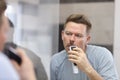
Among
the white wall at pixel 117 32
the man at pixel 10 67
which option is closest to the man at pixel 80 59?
the white wall at pixel 117 32

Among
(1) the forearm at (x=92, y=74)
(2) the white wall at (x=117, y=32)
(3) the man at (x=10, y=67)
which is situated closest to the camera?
(3) the man at (x=10, y=67)

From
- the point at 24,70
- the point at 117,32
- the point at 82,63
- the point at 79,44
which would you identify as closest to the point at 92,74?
the point at 82,63

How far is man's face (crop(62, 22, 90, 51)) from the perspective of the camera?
1.47 m

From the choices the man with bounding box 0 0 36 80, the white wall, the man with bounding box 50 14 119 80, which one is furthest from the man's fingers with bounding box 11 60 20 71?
the white wall

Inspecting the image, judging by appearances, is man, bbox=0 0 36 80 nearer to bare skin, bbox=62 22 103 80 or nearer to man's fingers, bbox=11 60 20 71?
man's fingers, bbox=11 60 20 71

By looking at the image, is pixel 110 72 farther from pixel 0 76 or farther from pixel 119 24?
pixel 0 76

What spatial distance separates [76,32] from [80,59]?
0.54 ft

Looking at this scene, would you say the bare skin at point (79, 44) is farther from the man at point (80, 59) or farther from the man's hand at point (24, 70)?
the man's hand at point (24, 70)

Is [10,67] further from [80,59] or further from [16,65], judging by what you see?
[80,59]

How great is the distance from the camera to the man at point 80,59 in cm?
144

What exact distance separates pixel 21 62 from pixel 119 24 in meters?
1.56

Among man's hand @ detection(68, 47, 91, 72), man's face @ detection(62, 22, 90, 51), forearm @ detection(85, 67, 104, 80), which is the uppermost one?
man's face @ detection(62, 22, 90, 51)

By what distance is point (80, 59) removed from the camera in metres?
1.43

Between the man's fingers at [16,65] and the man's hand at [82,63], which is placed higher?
the man's fingers at [16,65]
